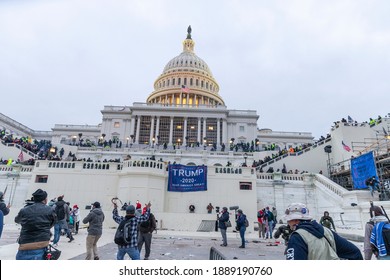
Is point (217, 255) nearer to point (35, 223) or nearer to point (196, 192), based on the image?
point (35, 223)

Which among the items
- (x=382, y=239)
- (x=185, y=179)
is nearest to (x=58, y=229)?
(x=382, y=239)

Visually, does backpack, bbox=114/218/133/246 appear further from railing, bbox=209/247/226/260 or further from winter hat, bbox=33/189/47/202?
railing, bbox=209/247/226/260

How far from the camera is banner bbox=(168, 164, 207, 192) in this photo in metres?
23.4

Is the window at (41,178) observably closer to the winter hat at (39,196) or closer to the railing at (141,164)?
the railing at (141,164)

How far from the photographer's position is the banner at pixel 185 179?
23.4 m

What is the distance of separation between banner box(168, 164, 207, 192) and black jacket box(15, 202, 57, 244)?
62.2ft

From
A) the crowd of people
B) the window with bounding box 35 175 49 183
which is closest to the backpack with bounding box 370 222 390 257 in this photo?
the crowd of people

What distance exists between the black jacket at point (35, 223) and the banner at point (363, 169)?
2221cm

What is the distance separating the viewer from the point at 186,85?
83250 millimetres

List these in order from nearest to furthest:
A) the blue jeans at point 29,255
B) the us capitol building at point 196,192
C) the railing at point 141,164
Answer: the blue jeans at point 29,255 → the us capitol building at point 196,192 → the railing at point 141,164

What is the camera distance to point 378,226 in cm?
435

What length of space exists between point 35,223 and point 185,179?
63.2 ft

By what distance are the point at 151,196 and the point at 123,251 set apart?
1687cm

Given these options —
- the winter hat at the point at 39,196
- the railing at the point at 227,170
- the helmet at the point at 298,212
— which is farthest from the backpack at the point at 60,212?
the railing at the point at 227,170
